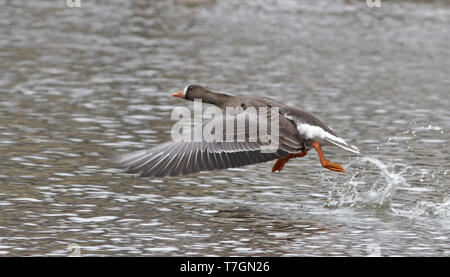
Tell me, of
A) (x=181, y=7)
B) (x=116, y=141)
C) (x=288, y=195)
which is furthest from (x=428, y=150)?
(x=181, y=7)

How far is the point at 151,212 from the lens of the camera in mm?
12367

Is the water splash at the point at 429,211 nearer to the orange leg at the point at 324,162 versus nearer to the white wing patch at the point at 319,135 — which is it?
the orange leg at the point at 324,162

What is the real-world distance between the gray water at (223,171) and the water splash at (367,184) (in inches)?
1.7

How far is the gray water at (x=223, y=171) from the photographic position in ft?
37.3

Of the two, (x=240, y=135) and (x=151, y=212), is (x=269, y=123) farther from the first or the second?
(x=151, y=212)

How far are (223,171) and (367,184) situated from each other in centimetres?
239

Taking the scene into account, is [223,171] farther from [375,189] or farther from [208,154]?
[208,154]

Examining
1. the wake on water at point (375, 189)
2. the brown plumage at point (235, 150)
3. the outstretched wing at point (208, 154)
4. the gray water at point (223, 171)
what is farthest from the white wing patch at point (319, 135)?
the wake on water at point (375, 189)

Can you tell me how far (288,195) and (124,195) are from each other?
2.41 meters

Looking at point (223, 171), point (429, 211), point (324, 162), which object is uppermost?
point (324, 162)

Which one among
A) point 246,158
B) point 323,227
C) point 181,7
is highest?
point 181,7

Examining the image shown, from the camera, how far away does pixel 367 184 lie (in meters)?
14.5

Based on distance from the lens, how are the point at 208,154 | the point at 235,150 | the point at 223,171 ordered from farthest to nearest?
the point at 223,171
the point at 235,150
the point at 208,154

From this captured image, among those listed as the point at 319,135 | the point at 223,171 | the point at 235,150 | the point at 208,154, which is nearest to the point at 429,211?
the point at 319,135
